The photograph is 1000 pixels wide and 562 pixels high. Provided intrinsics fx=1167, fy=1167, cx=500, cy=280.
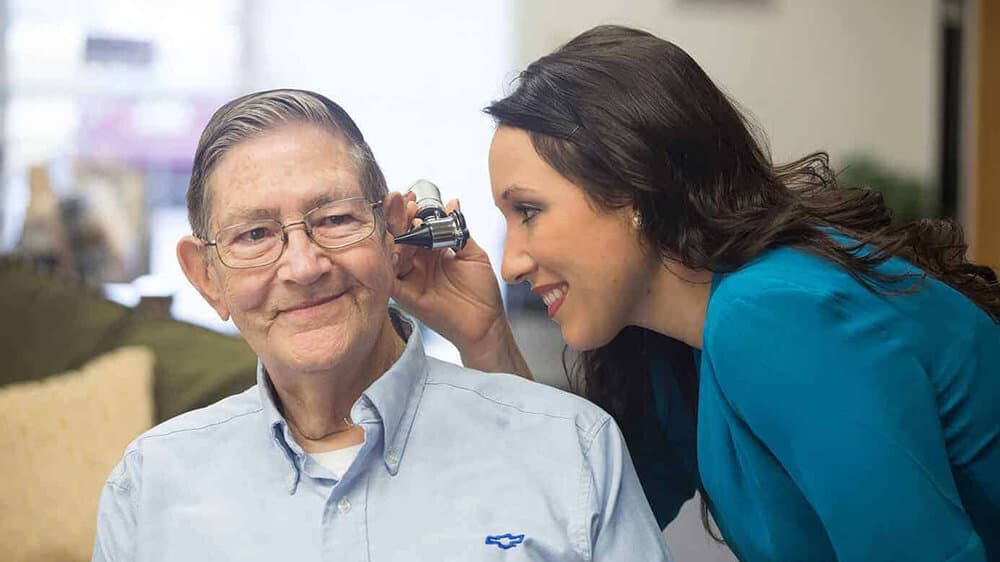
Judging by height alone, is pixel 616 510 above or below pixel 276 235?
below

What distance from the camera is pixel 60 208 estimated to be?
3.78m

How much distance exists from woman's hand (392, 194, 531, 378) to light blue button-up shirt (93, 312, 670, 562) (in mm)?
169

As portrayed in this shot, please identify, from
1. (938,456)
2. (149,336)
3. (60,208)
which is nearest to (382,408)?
(938,456)

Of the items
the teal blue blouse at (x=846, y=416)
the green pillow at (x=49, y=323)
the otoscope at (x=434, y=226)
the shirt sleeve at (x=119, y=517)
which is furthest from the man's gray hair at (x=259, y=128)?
the green pillow at (x=49, y=323)

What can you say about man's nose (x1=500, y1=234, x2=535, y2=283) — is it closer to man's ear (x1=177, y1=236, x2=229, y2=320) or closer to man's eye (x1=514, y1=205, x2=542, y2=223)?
man's eye (x1=514, y1=205, x2=542, y2=223)

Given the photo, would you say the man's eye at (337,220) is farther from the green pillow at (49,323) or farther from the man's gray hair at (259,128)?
the green pillow at (49,323)

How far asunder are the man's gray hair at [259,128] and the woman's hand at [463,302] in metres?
0.25

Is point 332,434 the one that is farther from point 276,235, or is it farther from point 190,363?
point 190,363

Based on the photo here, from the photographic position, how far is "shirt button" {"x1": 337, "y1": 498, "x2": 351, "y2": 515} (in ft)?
4.33

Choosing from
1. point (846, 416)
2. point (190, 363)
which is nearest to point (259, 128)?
point (846, 416)

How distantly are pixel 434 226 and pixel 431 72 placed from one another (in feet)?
11.6

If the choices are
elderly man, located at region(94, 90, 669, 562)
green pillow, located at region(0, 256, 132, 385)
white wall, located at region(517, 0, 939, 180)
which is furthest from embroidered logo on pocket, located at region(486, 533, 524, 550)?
white wall, located at region(517, 0, 939, 180)

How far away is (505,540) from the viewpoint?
1297 mm

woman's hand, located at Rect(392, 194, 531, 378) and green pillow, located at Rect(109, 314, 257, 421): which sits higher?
woman's hand, located at Rect(392, 194, 531, 378)
